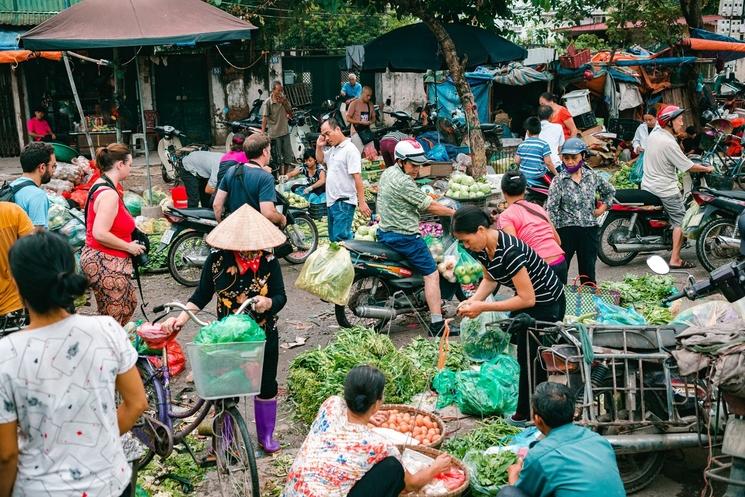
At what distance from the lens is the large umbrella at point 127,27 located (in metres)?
11.2

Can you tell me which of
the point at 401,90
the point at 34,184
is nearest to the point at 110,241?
the point at 34,184

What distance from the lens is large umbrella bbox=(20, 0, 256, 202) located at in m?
11.2

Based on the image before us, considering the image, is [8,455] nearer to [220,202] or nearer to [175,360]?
[175,360]

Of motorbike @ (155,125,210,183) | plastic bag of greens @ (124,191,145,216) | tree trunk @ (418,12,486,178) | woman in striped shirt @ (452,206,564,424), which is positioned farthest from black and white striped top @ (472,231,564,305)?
motorbike @ (155,125,210,183)

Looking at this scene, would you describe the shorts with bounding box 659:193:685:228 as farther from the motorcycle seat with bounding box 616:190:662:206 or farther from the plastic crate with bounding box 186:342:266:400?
the plastic crate with bounding box 186:342:266:400

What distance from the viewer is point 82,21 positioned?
11492 mm

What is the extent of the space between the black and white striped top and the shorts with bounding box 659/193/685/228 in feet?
15.2

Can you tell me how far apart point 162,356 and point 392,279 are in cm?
314

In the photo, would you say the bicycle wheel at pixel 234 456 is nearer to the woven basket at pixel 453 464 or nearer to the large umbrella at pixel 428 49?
the woven basket at pixel 453 464

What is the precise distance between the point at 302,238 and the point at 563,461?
7.34 meters

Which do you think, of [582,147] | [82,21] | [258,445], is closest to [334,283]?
[258,445]

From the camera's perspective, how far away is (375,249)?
7715 mm

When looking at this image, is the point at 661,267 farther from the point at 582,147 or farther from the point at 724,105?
the point at 724,105

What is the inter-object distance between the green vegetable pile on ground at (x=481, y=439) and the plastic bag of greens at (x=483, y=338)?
69cm
